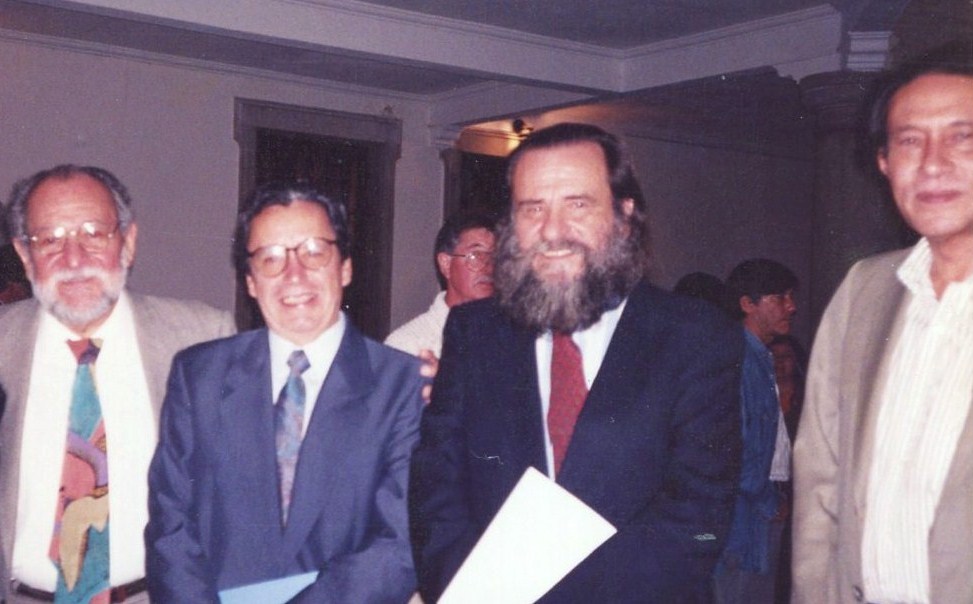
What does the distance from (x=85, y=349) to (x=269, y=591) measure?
92 centimetres

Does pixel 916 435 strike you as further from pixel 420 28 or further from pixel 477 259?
pixel 420 28

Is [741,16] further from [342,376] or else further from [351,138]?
[342,376]

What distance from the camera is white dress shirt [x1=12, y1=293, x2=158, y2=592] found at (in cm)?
254

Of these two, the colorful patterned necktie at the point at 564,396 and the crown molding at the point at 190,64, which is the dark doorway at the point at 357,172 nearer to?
the crown molding at the point at 190,64

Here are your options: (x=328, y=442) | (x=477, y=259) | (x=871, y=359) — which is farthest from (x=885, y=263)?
(x=477, y=259)

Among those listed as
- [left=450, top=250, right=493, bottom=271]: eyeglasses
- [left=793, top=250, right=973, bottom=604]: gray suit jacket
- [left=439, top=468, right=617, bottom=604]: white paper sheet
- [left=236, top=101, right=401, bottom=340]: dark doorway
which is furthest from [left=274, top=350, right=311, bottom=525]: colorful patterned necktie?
[left=236, top=101, right=401, bottom=340]: dark doorway

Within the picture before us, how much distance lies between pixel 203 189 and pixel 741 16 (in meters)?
4.92

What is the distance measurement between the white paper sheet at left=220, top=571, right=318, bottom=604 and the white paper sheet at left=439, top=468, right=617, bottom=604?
0.48 metres

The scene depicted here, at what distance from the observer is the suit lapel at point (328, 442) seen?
229cm

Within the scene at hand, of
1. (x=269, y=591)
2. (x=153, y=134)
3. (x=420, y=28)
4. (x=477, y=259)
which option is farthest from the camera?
(x=153, y=134)

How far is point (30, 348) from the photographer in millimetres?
2707

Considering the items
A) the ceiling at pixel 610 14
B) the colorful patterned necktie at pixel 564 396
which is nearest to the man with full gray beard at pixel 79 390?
the colorful patterned necktie at pixel 564 396

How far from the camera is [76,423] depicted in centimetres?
261

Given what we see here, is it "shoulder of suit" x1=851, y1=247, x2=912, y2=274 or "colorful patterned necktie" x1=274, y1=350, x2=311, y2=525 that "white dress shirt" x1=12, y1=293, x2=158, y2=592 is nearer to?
"colorful patterned necktie" x1=274, y1=350, x2=311, y2=525
